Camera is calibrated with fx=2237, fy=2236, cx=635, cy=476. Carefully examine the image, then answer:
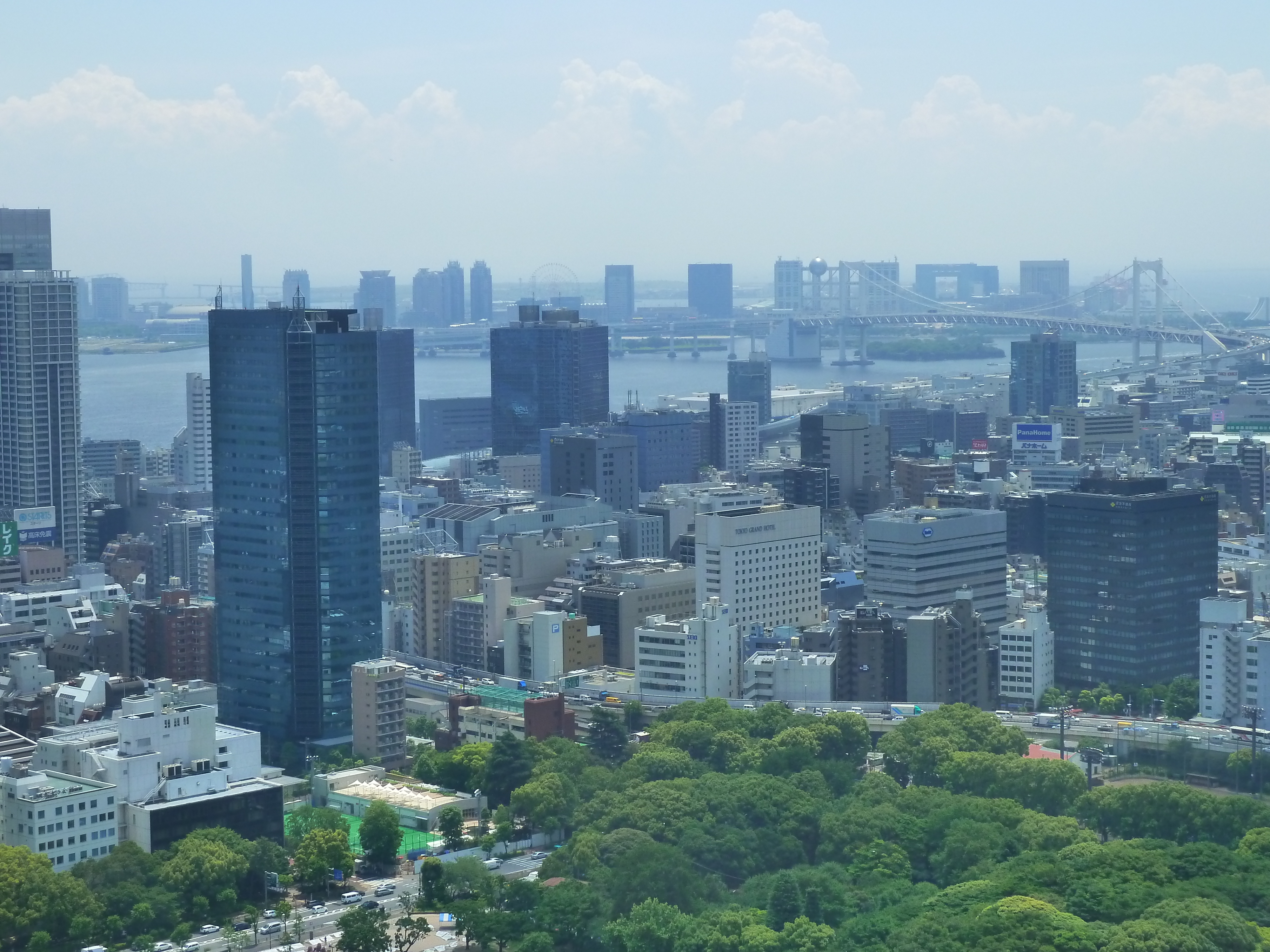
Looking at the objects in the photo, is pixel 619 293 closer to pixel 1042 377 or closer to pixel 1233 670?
pixel 1042 377

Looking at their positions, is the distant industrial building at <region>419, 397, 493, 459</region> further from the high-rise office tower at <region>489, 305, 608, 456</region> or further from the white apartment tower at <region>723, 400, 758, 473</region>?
the white apartment tower at <region>723, 400, 758, 473</region>

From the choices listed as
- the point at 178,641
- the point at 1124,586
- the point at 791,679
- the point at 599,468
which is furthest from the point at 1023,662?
the point at 599,468

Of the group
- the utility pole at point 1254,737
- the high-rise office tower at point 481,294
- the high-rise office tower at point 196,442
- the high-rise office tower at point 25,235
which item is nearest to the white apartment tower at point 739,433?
the high-rise office tower at point 196,442

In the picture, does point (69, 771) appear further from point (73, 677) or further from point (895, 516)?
point (895, 516)

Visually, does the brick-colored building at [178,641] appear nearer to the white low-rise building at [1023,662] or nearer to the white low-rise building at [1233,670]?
the white low-rise building at [1023,662]

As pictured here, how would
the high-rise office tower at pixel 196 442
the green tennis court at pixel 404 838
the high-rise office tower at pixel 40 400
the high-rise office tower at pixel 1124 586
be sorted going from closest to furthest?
the green tennis court at pixel 404 838, the high-rise office tower at pixel 1124 586, the high-rise office tower at pixel 40 400, the high-rise office tower at pixel 196 442

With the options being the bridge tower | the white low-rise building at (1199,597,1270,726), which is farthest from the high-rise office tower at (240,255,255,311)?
the bridge tower
